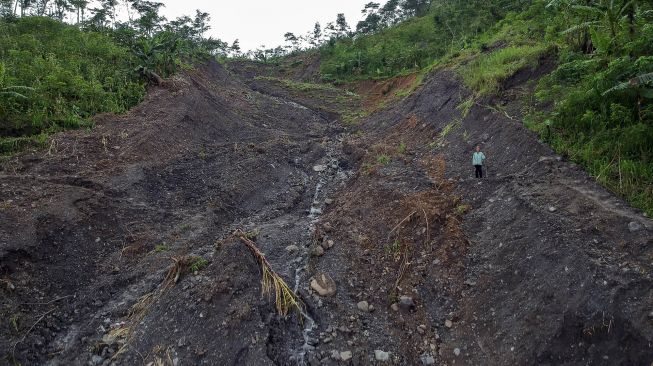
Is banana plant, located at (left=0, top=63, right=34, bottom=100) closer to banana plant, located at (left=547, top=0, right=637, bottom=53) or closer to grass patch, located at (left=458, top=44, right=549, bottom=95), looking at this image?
grass patch, located at (left=458, top=44, right=549, bottom=95)

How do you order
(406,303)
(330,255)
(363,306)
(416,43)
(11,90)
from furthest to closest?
(416,43), (11,90), (330,255), (363,306), (406,303)

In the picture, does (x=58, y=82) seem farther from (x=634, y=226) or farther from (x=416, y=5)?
(x=416, y=5)

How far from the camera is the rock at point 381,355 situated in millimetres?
6234

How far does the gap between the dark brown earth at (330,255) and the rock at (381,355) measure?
0.21 feet

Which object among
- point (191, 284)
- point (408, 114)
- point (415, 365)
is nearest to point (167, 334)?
point (191, 284)

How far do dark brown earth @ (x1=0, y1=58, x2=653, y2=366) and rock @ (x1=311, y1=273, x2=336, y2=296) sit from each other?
147 millimetres

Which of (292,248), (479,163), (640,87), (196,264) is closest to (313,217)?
(292,248)

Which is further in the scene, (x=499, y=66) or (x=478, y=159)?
(x=499, y=66)

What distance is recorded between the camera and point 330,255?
28.6 ft

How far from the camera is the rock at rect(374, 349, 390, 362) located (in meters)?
6.23

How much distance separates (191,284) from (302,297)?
83.7 inches

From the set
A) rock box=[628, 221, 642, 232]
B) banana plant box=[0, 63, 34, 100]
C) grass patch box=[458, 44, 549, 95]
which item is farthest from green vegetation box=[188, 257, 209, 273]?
grass patch box=[458, 44, 549, 95]

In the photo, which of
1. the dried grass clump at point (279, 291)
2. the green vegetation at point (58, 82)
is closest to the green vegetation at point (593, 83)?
the dried grass clump at point (279, 291)

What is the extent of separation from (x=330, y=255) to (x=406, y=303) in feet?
7.10
